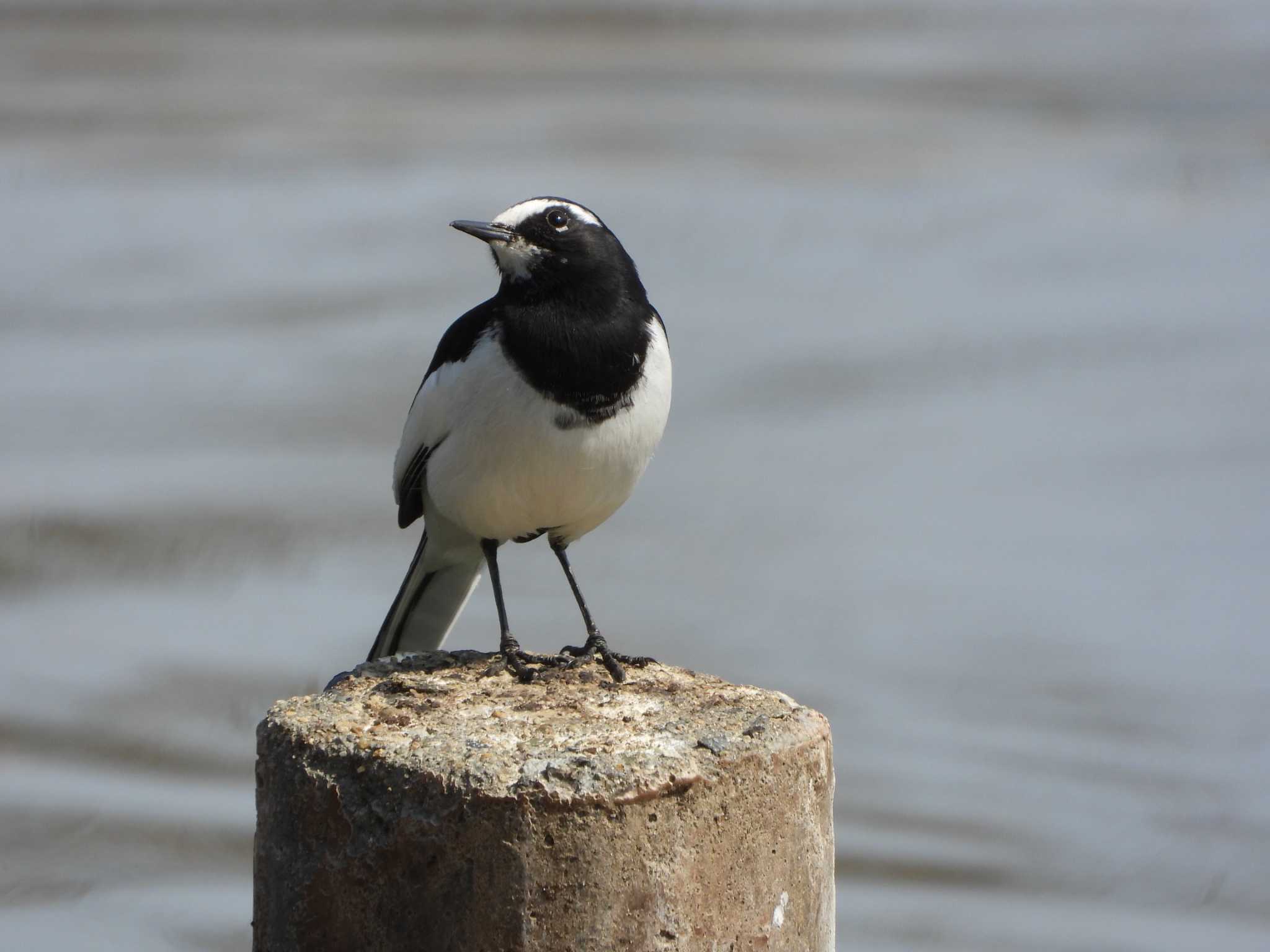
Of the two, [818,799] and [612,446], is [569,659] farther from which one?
[818,799]

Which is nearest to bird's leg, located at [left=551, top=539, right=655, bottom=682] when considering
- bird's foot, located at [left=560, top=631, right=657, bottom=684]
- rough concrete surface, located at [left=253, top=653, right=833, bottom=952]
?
bird's foot, located at [left=560, top=631, right=657, bottom=684]

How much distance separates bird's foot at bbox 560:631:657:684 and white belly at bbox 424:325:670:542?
13.2 inches

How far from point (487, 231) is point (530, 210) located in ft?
0.43

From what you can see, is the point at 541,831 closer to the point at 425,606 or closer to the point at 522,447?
the point at 522,447

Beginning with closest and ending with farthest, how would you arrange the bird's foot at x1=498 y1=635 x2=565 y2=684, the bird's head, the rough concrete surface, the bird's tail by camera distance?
the rough concrete surface, the bird's foot at x1=498 y1=635 x2=565 y2=684, the bird's head, the bird's tail

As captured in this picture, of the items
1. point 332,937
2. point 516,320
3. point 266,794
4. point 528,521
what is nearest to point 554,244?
point 516,320

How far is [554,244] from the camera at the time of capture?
3693mm

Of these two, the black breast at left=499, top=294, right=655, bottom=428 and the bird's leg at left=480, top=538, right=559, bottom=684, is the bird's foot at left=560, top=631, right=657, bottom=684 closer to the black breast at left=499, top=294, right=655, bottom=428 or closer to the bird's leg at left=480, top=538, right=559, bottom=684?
the bird's leg at left=480, top=538, right=559, bottom=684

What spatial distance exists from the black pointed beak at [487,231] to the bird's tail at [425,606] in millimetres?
953

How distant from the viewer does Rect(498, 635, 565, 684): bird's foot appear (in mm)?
3406

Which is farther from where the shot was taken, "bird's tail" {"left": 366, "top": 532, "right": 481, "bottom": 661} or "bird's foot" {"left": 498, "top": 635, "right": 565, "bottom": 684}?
"bird's tail" {"left": 366, "top": 532, "right": 481, "bottom": 661}

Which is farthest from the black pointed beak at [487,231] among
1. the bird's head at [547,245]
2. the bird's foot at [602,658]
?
the bird's foot at [602,658]

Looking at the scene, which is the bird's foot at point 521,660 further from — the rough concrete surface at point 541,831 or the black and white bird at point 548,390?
the rough concrete surface at point 541,831

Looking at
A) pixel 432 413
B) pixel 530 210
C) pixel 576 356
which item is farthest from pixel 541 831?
pixel 530 210
